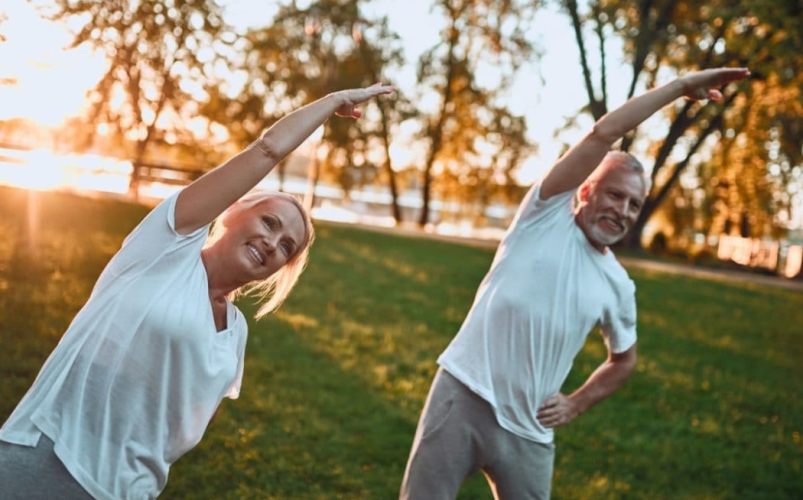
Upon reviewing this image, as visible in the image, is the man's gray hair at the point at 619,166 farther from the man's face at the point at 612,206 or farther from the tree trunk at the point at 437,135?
the tree trunk at the point at 437,135

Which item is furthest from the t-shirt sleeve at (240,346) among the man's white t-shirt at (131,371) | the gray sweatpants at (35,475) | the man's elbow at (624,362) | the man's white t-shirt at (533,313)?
the man's elbow at (624,362)

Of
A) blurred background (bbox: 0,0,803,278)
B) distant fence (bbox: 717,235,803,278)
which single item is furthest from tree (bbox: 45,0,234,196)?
distant fence (bbox: 717,235,803,278)

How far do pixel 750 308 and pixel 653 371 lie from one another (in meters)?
6.43

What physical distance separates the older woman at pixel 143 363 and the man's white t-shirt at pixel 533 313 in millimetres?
1104

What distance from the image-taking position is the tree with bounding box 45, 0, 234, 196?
9.91 meters

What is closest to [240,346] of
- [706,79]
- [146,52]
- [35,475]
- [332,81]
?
[35,475]

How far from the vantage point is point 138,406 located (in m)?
2.67

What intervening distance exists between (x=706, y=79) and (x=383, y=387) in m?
5.98

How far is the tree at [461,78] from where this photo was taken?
90.5 feet

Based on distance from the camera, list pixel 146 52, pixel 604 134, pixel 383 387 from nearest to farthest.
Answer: pixel 604 134
pixel 383 387
pixel 146 52

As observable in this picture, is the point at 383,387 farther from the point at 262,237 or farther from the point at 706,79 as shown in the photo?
the point at 262,237

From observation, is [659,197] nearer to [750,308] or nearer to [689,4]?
[689,4]

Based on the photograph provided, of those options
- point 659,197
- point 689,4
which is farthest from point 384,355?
point 659,197

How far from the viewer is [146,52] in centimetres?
1458
